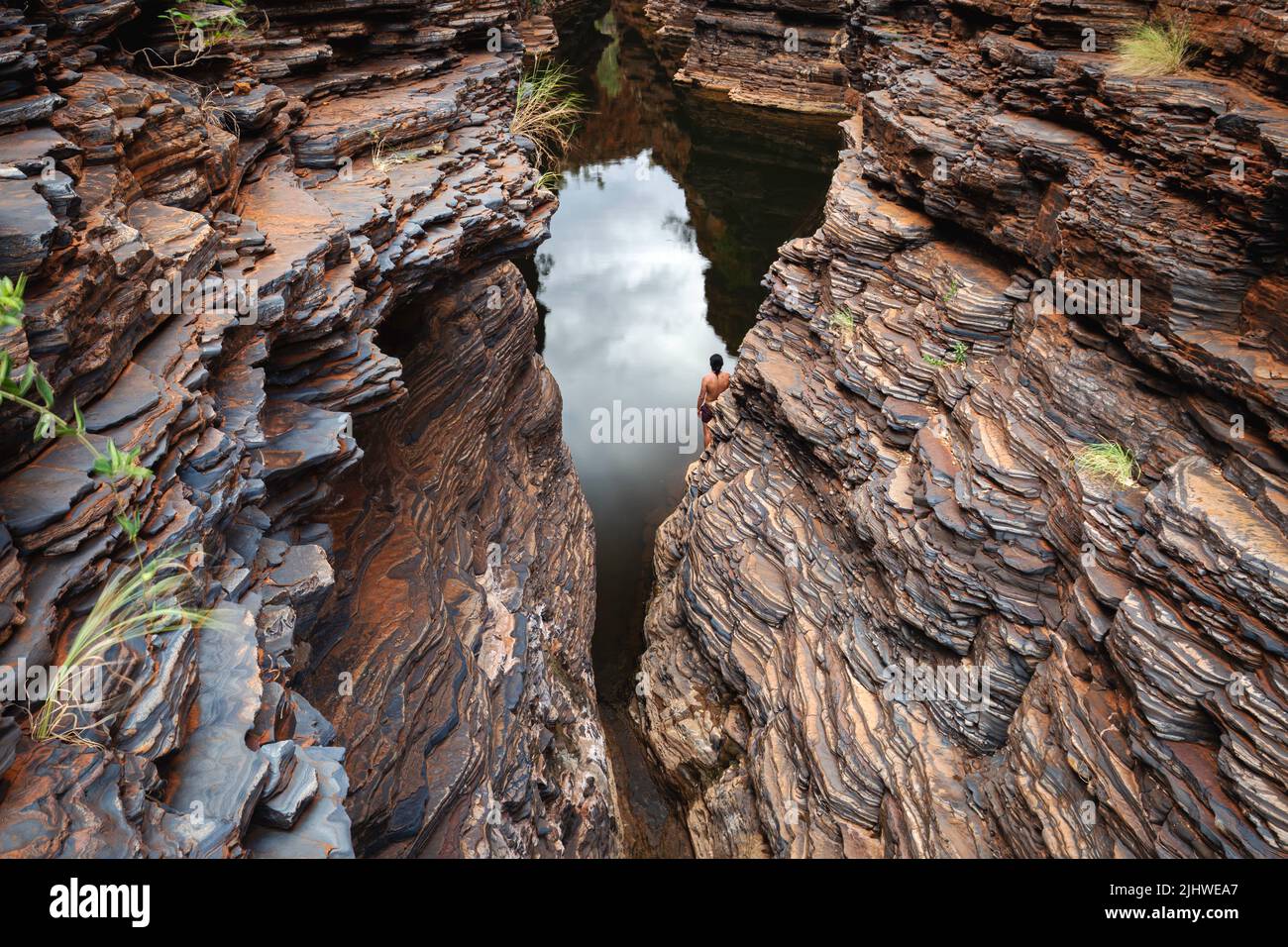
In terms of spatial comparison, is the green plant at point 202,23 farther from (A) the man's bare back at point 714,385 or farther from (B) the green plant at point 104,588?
(A) the man's bare back at point 714,385

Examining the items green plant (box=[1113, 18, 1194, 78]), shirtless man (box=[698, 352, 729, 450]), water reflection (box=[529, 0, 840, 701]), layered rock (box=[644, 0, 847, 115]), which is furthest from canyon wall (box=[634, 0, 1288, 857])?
layered rock (box=[644, 0, 847, 115])

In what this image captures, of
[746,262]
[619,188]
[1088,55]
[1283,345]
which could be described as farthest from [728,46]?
[1283,345]

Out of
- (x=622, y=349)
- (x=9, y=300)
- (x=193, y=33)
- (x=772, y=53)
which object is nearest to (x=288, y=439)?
(x=9, y=300)

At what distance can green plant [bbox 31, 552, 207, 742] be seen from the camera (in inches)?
113

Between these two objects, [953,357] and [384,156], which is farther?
[953,357]

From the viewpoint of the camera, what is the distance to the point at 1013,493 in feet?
22.3

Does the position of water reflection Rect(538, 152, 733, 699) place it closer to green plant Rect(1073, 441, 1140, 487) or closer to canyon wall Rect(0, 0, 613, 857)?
canyon wall Rect(0, 0, 613, 857)

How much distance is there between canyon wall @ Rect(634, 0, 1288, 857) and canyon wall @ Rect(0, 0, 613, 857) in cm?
265

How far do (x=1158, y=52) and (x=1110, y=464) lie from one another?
355 cm

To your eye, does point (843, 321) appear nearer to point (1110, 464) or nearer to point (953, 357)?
point (953, 357)

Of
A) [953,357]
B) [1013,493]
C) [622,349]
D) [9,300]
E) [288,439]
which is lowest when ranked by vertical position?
[622,349]

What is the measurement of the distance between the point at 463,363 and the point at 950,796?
6542mm

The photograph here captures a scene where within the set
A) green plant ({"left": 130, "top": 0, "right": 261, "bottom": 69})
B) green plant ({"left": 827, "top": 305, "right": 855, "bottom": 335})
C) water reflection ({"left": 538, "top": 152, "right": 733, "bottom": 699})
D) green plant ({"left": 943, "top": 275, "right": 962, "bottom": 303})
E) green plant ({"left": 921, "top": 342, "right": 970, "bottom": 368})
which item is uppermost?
green plant ({"left": 130, "top": 0, "right": 261, "bottom": 69})

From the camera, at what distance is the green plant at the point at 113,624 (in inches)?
113
